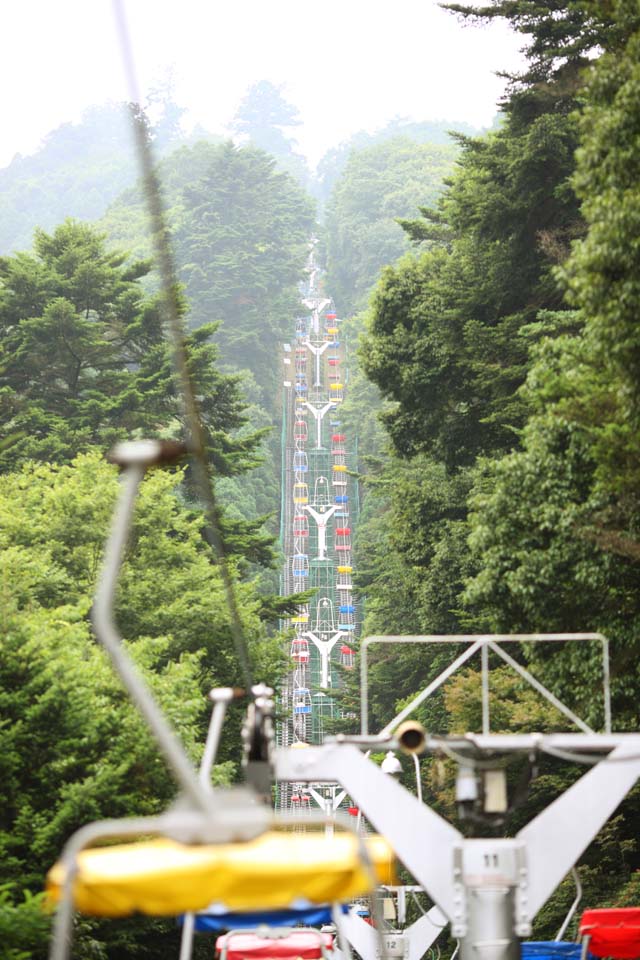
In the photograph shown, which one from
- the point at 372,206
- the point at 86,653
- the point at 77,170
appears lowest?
the point at 86,653

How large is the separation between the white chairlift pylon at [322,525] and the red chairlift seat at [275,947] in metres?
65.3

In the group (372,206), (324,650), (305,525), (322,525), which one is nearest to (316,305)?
(372,206)

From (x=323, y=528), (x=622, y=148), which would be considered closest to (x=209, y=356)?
(x=622, y=148)

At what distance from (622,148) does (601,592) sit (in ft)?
17.1

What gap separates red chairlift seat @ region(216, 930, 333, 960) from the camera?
14836 mm

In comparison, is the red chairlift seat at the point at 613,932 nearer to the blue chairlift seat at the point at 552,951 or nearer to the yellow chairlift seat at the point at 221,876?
the blue chairlift seat at the point at 552,951

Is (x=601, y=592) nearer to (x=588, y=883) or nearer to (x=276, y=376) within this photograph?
(x=588, y=883)

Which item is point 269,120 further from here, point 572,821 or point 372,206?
point 572,821

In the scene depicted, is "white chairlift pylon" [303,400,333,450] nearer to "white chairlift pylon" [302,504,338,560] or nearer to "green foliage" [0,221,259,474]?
"white chairlift pylon" [302,504,338,560]

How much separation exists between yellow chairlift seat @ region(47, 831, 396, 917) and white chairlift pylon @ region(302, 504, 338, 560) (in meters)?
74.7

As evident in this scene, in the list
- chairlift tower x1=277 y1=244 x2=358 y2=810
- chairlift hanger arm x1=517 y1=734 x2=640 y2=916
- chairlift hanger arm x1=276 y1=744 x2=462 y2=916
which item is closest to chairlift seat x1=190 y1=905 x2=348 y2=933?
chairlift hanger arm x1=276 y1=744 x2=462 y2=916

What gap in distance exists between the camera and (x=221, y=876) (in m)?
5.37

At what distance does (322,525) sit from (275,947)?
6656 centimetres

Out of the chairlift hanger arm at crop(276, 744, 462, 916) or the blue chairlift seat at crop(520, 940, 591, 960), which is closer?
the chairlift hanger arm at crop(276, 744, 462, 916)
